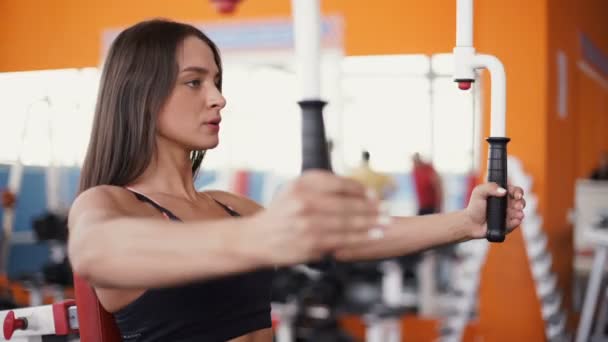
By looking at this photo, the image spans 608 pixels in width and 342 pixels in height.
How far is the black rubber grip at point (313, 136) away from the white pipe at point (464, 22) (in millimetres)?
423

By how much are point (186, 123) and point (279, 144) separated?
3.74 m

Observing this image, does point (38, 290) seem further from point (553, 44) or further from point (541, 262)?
point (553, 44)

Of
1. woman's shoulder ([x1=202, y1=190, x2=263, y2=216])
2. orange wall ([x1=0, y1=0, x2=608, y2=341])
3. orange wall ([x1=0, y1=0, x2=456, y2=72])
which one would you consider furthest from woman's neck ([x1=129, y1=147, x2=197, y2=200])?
orange wall ([x1=0, y1=0, x2=456, y2=72])

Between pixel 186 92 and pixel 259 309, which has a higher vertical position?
pixel 186 92

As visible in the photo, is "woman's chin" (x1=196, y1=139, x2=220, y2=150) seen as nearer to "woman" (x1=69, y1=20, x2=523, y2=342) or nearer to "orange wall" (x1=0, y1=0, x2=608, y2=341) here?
"woman" (x1=69, y1=20, x2=523, y2=342)

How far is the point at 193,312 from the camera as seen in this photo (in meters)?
1.18

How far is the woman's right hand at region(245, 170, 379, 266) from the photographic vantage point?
62 cm

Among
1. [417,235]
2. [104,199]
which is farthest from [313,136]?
[417,235]

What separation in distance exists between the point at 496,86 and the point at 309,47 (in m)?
0.50

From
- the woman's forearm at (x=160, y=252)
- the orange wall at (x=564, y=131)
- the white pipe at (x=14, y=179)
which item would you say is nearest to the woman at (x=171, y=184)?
the woman's forearm at (x=160, y=252)

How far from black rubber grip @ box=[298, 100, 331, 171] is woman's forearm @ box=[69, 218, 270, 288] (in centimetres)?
7

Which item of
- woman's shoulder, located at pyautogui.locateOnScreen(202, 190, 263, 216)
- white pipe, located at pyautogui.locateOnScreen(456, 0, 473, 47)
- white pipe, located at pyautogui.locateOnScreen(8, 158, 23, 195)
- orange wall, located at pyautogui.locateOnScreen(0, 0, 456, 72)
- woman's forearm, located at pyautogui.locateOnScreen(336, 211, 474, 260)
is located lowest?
white pipe, located at pyautogui.locateOnScreen(8, 158, 23, 195)

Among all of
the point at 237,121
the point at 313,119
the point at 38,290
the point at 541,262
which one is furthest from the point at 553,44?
the point at 313,119

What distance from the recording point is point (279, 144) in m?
4.94
